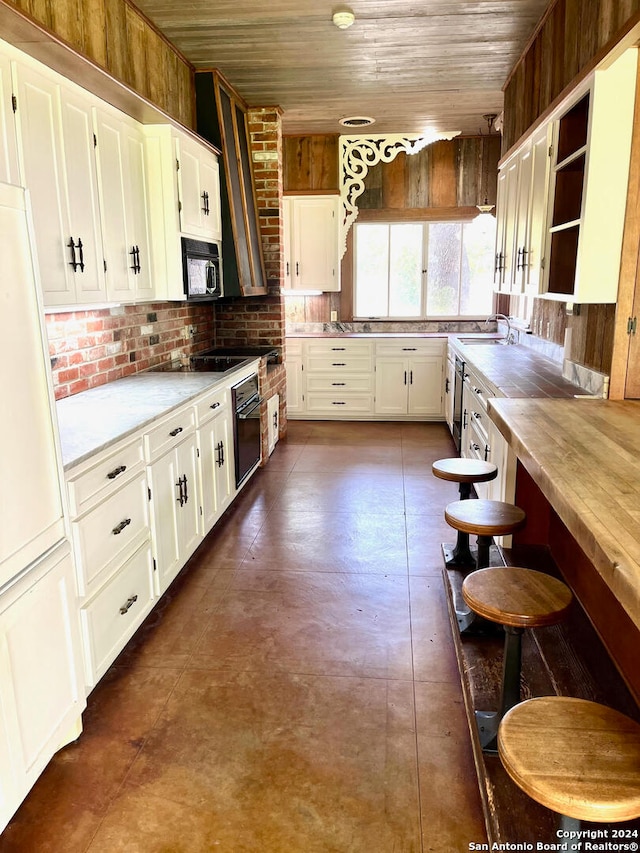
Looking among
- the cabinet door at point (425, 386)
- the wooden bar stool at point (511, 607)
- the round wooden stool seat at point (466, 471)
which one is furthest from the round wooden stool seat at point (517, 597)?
the cabinet door at point (425, 386)

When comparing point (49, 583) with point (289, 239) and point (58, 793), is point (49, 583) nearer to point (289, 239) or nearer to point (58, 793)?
point (58, 793)

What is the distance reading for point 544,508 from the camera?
302cm

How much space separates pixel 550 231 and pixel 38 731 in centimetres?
294

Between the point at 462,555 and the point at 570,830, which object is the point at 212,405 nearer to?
the point at 462,555

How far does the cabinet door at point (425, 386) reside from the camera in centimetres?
623

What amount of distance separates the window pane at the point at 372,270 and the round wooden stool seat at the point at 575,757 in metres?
5.82

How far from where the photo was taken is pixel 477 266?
6.57 metres

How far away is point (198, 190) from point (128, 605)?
262 centimetres

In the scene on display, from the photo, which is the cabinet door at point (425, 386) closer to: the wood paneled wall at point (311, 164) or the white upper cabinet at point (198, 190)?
the wood paneled wall at point (311, 164)

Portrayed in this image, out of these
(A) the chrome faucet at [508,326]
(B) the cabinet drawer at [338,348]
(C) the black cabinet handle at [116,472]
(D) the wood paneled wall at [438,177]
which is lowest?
(C) the black cabinet handle at [116,472]

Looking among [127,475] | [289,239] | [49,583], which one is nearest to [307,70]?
[289,239]

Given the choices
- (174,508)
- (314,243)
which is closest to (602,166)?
(174,508)

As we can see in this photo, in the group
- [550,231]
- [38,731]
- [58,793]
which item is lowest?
[58,793]

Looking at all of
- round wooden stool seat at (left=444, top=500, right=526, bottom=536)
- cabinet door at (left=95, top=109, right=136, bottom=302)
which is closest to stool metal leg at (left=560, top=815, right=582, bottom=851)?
round wooden stool seat at (left=444, top=500, right=526, bottom=536)
